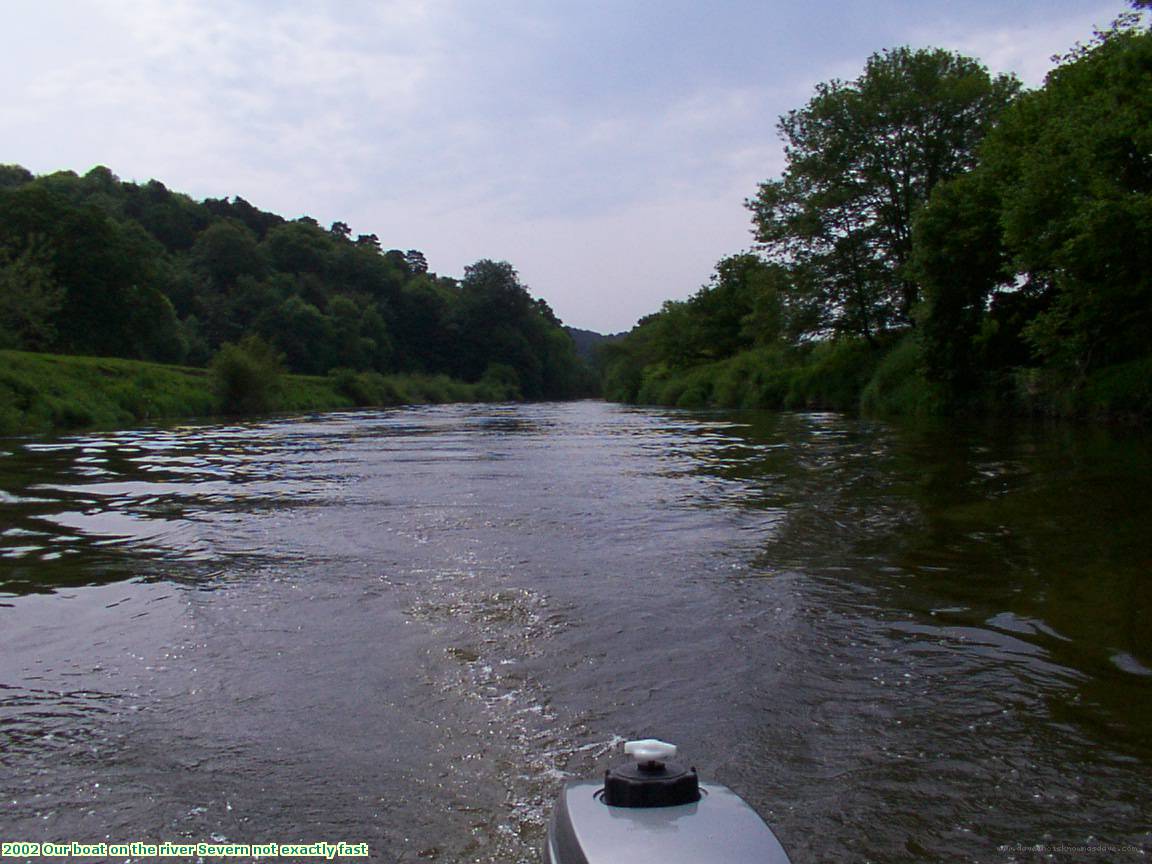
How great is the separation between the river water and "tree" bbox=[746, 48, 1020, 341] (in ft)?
79.7

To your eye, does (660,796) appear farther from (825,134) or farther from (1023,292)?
(825,134)

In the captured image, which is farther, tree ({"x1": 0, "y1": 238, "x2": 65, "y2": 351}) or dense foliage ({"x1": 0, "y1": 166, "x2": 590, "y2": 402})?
dense foliage ({"x1": 0, "y1": 166, "x2": 590, "y2": 402})

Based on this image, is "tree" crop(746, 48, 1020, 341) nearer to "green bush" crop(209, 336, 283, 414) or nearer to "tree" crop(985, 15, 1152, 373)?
"tree" crop(985, 15, 1152, 373)

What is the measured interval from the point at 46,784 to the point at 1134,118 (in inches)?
659

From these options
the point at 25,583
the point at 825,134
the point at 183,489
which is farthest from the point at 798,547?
the point at 825,134

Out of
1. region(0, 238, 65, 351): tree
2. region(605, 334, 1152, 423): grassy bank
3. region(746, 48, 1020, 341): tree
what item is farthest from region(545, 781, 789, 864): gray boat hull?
region(0, 238, 65, 351): tree

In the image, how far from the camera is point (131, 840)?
2199mm

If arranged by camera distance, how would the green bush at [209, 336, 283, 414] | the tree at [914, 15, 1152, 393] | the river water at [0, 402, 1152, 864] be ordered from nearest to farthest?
the river water at [0, 402, 1152, 864] → the tree at [914, 15, 1152, 393] → the green bush at [209, 336, 283, 414]

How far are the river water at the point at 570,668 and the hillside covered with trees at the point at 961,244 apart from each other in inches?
375

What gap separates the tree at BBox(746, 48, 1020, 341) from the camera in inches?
1121

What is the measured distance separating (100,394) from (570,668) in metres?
29.2

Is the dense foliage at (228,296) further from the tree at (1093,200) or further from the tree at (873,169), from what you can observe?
the tree at (1093,200)

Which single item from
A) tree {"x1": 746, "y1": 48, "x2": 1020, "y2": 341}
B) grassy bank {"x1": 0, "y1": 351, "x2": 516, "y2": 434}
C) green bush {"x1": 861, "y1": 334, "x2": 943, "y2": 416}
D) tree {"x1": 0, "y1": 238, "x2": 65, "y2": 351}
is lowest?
grassy bank {"x1": 0, "y1": 351, "x2": 516, "y2": 434}

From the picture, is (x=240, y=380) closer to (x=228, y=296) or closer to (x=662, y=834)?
(x=662, y=834)
